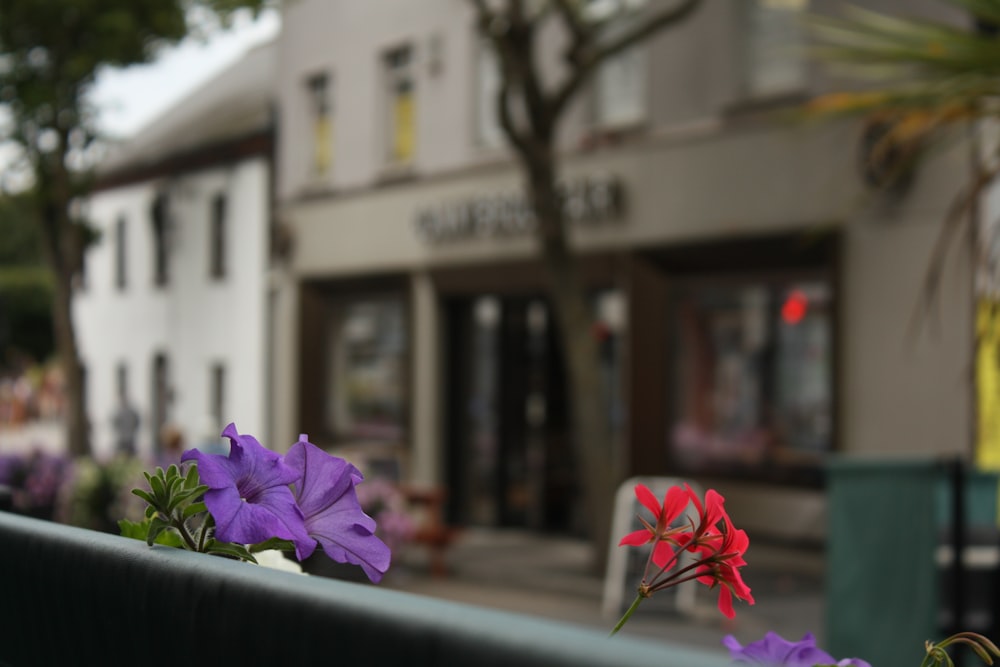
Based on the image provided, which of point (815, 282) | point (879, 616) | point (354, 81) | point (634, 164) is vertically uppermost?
point (354, 81)

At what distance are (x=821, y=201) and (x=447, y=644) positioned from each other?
1390cm

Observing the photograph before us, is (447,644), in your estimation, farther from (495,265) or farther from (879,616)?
(495,265)

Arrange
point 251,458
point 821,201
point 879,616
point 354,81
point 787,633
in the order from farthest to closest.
→ point 354,81
point 821,201
point 787,633
point 879,616
point 251,458

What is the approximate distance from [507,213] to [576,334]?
5.23 metres

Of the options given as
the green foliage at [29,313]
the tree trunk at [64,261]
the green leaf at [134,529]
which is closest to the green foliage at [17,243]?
the green foliage at [29,313]

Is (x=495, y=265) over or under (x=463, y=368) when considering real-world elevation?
over

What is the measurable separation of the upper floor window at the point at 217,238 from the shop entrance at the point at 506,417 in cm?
867

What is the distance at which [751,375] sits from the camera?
15.4 meters

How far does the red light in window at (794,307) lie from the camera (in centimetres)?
1486

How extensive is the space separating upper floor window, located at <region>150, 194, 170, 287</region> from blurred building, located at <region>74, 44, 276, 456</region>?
0.02m

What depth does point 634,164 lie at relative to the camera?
16.4 m

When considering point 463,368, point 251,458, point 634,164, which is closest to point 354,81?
point 463,368

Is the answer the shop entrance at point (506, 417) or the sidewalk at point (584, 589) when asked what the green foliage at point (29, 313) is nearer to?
the shop entrance at point (506, 417)

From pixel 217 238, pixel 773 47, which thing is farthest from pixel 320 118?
pixel 773 47
